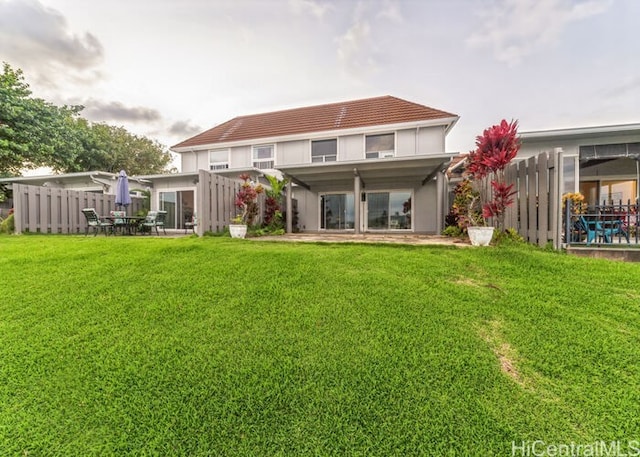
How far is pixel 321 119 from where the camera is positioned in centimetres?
1428

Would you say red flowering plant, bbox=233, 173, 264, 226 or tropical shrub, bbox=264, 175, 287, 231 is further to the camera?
tropical shrub, bbox=264, 175, 287, 231

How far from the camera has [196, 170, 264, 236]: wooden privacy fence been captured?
24.4 ft

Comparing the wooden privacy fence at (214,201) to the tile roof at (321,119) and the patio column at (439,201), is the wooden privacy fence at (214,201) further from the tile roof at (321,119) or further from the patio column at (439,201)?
the patio column at (439,201)

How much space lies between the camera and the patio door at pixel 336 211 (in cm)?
1263

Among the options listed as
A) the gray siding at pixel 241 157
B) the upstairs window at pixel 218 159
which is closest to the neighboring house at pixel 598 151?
the gray siding at pixel 241 157

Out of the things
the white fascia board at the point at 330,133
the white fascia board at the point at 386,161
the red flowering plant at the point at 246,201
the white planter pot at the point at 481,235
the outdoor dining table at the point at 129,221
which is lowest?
the white planter pot at the point at 481,235

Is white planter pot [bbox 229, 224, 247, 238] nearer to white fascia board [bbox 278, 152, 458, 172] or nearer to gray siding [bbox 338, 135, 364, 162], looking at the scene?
white fascia board [bbox 278, 152, 458, 172]

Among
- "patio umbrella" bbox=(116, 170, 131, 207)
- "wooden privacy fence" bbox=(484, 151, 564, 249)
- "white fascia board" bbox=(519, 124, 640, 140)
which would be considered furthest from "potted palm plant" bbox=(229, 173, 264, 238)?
"white fascia board" bbox=(519, 124, 640, 140)

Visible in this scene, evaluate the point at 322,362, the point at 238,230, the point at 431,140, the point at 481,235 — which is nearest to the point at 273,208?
the point at 238,230

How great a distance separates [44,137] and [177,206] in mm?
14702

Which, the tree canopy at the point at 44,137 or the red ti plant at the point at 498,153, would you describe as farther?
the tree canopy at the point at 44,137

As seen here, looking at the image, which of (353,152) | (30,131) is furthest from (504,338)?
(30,131)

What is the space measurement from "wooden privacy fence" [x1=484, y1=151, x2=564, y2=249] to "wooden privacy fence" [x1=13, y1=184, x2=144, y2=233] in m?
15.9

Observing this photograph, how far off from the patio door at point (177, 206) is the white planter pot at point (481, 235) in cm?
1216
